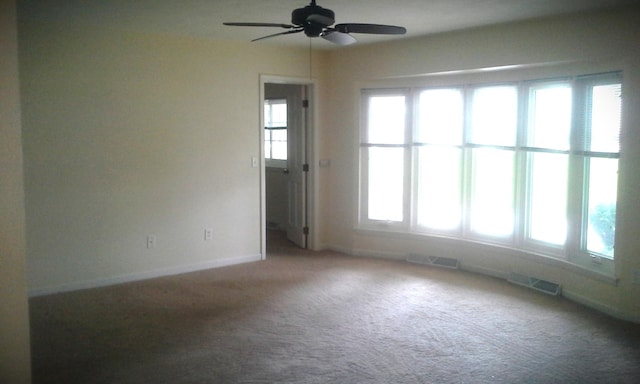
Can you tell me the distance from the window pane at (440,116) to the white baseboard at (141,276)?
95.9 inches

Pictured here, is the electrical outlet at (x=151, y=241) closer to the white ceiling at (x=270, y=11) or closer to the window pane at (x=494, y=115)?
the white ceiling at (x=270, y=11)

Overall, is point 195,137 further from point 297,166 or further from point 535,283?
point 535,283

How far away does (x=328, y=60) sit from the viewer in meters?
6.81

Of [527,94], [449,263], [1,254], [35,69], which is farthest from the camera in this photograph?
[449,263]

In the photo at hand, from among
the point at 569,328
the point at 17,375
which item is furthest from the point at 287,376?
the point at 569,328

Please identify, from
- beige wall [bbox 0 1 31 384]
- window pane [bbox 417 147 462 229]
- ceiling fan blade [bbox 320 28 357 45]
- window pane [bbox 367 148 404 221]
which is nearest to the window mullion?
window pane [bbox 417 147 462 229]

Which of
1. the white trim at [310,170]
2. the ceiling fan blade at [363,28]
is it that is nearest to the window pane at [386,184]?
the white trim at [310,170]

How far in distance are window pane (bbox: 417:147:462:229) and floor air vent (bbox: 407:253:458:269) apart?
36 centimetres

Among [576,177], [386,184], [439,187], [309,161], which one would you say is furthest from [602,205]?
[309,161]

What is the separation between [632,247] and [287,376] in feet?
9.69

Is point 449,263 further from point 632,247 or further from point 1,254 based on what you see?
point 1,254

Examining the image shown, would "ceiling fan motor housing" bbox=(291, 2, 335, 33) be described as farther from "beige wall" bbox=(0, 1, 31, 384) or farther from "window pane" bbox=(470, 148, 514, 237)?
"window pane" bbox=(470, 148, 514, 237)

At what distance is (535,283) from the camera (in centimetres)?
529

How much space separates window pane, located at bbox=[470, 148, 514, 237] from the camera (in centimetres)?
570
